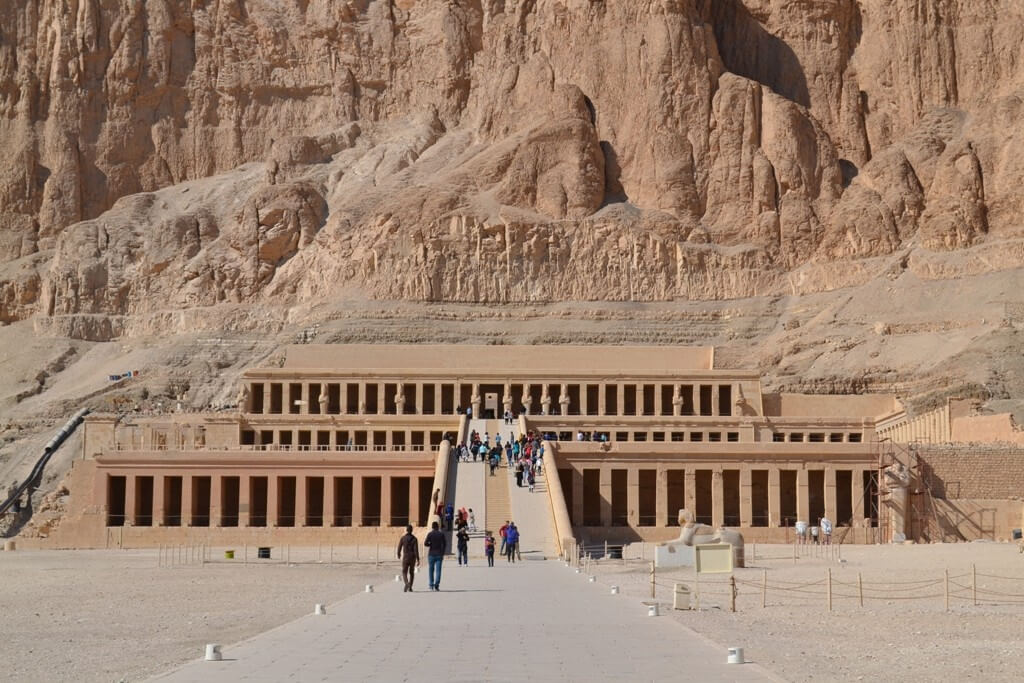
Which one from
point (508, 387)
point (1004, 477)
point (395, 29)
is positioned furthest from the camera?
point (395, 29)

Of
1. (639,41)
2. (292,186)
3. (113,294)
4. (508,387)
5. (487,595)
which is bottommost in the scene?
(487,595)

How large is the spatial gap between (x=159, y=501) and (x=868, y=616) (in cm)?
3792

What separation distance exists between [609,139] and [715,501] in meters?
53.9

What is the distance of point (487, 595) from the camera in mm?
28094

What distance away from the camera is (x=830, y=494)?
187 feet

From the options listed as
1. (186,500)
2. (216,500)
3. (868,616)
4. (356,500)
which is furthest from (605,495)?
(868,616)

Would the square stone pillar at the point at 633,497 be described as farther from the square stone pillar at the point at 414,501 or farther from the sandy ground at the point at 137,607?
the sandy ground at the point at 137,607

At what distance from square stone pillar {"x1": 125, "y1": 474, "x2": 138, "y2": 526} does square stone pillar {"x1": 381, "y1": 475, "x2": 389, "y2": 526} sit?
9.45 m

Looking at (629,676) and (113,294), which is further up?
(113,294)

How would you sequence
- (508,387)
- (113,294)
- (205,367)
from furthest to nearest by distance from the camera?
(113,294) → (205,367) → (508,387)

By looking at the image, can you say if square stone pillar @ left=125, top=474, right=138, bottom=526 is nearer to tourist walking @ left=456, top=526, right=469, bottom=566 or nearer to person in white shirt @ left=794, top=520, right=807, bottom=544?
tourist walking @ left=456, top=526, right=469, bottom=566

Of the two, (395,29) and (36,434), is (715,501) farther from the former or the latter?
(395,29)

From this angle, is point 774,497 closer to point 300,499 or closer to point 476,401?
point 300,499

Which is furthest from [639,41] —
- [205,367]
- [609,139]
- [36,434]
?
[36,434]
